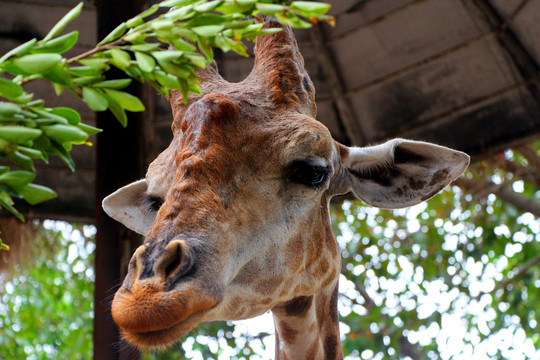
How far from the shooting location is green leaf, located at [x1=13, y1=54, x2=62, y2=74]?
1455 millimetres

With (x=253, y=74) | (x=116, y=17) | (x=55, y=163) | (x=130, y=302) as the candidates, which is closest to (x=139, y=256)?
(x=130, y=302)

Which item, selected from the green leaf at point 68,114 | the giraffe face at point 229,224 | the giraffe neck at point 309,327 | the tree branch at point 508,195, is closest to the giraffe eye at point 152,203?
the giraffe face at point 229,224

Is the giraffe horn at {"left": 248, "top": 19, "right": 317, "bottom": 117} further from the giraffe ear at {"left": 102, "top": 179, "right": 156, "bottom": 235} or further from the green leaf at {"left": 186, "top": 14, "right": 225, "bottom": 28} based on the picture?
the green leaf at {"left": 186, "top": 14, "right": 225, "bottom": 28}

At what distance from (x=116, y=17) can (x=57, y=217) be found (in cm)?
211

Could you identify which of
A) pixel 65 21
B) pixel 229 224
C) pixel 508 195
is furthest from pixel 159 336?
pixel 508 195

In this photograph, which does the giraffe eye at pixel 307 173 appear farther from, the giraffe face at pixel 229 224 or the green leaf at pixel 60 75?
the green leaf at pixel 60 75

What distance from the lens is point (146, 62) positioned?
158 centimetres

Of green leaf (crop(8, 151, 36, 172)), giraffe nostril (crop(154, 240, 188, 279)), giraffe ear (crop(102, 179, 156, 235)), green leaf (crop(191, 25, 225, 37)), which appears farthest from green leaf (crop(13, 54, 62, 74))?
giraffe ear (crop(102, 179, 156, 235))

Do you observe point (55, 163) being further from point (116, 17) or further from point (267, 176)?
point (267, 176)

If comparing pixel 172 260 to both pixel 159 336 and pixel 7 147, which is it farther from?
pixel 7 147

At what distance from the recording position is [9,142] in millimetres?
1454

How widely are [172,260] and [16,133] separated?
0.72 meters

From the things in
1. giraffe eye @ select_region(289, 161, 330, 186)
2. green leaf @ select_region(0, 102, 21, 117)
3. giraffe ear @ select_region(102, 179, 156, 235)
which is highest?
green leaf @ select_region(0, 102, 21, 117)

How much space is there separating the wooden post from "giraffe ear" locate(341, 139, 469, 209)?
7.51 feet
